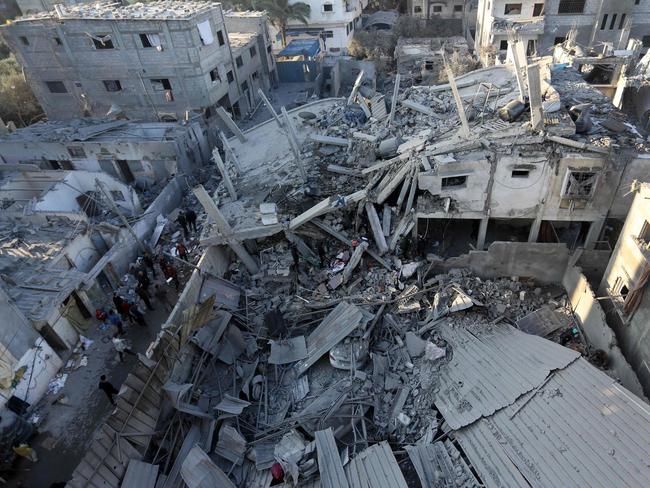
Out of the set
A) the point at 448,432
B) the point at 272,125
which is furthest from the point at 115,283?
the point at 448,432

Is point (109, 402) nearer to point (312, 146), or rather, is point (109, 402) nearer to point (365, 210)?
point (365, 210)

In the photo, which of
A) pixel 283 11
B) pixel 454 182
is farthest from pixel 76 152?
pixel 283 11

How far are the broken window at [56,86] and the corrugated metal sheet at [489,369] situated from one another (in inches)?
1121

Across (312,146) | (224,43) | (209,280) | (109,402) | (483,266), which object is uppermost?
(224,43)

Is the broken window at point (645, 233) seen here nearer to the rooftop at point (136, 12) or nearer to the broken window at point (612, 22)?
the rooftop at point (136, 12)

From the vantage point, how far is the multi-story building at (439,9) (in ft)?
137

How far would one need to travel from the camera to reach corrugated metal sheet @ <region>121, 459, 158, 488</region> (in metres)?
9.04

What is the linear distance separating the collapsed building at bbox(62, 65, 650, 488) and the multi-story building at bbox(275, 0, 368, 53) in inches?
990

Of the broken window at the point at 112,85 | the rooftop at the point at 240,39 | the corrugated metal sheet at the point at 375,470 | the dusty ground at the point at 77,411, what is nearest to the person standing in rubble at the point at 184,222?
the dusty ground at the point at 77,411

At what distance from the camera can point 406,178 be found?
15023 millimetres

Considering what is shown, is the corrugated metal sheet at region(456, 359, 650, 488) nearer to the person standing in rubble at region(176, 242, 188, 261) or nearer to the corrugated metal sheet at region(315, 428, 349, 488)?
the corrugated metal sheet at region(315, 428, 349, 488)

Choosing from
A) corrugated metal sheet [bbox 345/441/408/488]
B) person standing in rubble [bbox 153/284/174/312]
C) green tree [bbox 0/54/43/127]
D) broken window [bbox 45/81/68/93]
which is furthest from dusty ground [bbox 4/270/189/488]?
green tree [bbox 0/54/43/127]

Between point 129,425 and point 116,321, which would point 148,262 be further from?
point 129,425

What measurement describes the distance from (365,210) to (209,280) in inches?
234
